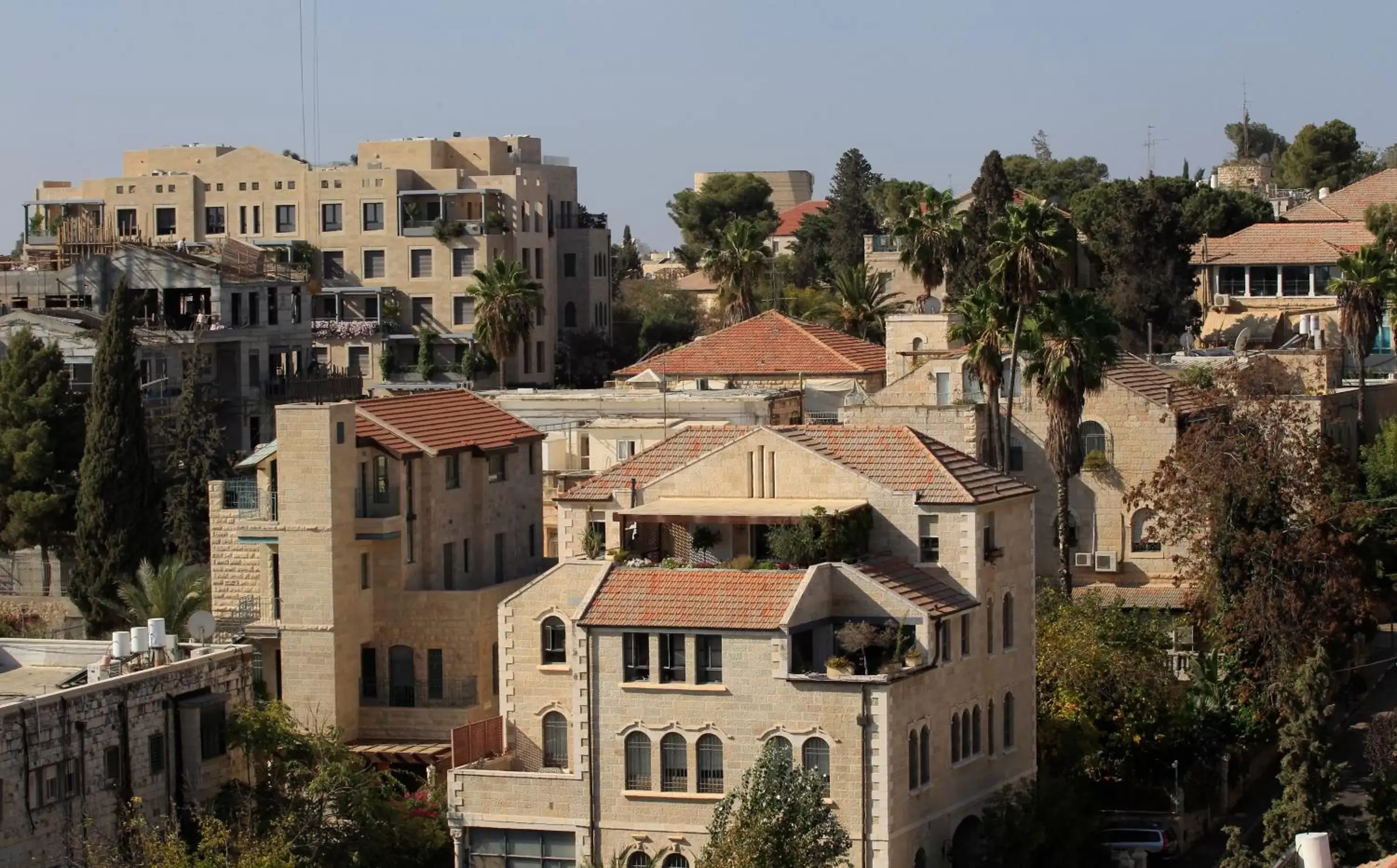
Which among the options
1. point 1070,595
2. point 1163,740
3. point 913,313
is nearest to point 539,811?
point 1163,740

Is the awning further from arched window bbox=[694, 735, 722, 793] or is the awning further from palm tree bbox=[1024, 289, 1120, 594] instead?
palm tree bbox=[1024, 289, 1120, 594]

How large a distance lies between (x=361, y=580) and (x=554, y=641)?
6.26 meters

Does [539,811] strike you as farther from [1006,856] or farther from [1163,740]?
[1163,740]

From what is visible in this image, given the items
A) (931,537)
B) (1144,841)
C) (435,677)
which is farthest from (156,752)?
(1144,841)

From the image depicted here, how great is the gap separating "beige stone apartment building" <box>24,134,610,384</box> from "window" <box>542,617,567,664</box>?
165 ft

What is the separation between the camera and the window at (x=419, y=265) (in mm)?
107188

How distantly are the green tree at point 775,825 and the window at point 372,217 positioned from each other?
61392mm

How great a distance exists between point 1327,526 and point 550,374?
50.8 meters

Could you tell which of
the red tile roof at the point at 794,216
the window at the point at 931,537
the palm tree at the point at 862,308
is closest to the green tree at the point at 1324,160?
the red tile roof at the point at 794,216

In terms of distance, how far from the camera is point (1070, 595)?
68875 millimetres

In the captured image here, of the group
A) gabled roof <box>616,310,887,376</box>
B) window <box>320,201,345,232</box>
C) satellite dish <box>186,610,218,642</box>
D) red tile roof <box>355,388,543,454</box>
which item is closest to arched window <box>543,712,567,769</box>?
satellite dish <box>186,610,218,642</box>

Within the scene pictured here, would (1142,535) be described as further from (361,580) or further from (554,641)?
(554,641)

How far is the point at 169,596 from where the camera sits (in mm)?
60469

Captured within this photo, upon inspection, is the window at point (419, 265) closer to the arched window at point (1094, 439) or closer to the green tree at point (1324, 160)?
the arched window at point (1094, 439)
